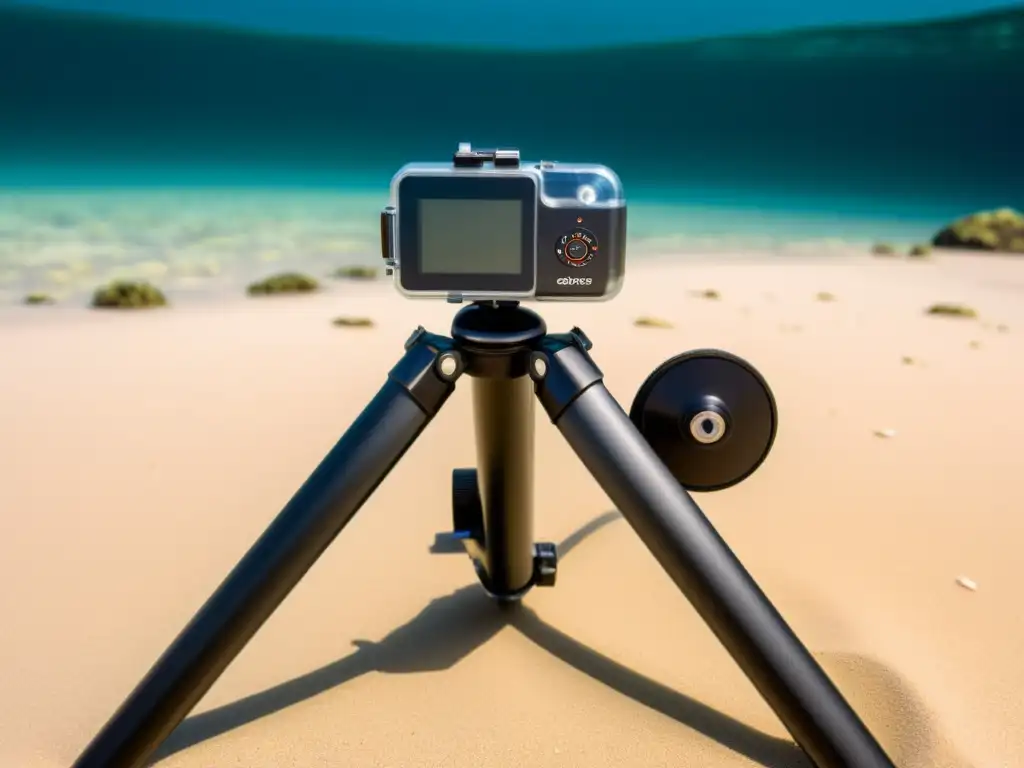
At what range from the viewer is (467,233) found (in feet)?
3.17

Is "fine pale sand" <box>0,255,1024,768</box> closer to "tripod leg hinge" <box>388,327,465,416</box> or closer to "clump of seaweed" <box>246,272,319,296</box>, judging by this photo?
"tripod leg hinge" <box>388,327,465,416</box>

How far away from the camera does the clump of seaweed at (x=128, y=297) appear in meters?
3.85

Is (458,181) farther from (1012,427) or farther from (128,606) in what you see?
(1012,427)

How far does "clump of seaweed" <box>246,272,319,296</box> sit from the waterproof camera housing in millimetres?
3499

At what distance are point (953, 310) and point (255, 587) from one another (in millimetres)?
3518

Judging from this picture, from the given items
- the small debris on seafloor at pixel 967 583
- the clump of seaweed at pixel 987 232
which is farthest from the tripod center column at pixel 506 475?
the clump of seaweed at pixel 987 232

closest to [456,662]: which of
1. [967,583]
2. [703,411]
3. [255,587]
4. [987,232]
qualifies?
[255,587]

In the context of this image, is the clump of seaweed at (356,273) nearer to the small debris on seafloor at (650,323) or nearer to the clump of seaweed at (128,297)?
the clump of seaweed at (128,297)

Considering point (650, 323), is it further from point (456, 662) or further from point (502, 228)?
point (502, 228)

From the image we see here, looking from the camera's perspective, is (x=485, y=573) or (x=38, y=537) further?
(x=38, y=537)

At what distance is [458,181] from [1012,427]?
1944 millimetres

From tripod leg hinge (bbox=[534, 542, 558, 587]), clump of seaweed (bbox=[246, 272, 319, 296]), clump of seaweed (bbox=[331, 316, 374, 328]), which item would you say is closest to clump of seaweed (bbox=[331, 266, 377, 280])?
clump of seaweed (bbox=[246, 272, 319, 296])

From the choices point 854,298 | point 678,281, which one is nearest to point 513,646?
point 854,298

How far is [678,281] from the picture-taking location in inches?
189
